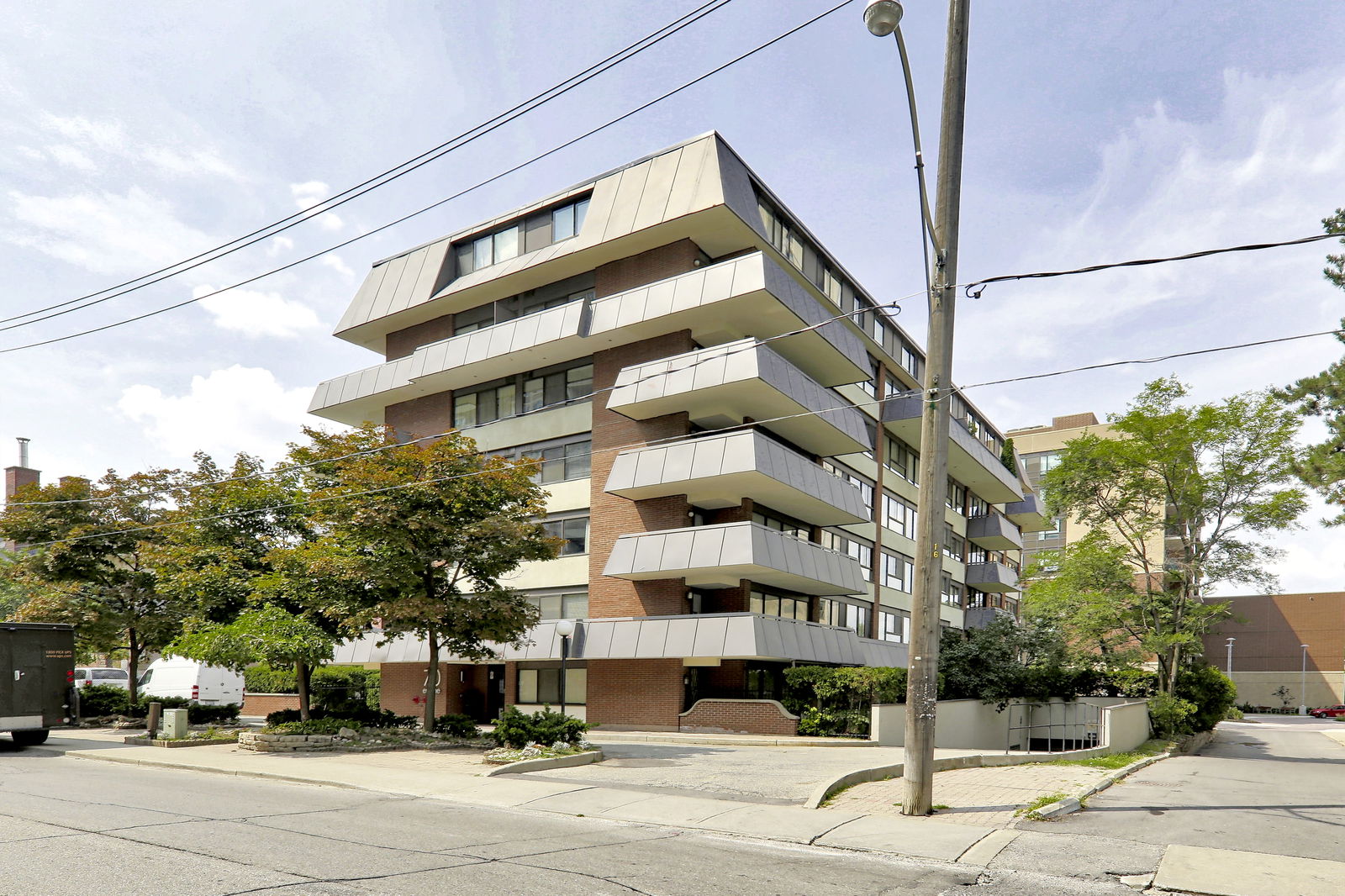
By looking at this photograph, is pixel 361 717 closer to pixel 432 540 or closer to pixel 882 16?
pixel 432 540

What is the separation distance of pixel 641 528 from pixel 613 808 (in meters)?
16.3

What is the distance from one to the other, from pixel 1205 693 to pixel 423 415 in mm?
30728

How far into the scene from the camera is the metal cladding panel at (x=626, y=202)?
29.2 meters

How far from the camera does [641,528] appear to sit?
95.6 feet

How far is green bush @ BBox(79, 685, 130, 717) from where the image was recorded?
31766 mm

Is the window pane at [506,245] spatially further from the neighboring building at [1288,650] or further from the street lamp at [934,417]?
the neighboring building at [1288,650]

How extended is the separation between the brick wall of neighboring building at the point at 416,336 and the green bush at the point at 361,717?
1527 cm

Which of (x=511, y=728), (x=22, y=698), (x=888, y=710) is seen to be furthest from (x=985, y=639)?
(x=22, y=698)

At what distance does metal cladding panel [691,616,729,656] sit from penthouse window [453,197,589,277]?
45.0ft

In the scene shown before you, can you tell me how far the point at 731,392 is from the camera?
2741 cm

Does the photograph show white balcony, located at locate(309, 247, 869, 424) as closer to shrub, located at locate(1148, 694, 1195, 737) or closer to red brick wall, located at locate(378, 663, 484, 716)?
red brick wall, located at locate(378, 663, 484, 716)

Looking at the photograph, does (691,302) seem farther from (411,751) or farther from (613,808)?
(613,808)

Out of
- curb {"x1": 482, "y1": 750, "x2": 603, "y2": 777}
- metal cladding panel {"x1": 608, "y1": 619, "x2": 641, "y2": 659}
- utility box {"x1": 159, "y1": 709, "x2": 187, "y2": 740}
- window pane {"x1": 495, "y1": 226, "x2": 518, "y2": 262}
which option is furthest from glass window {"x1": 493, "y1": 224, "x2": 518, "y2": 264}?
curb {"x1": 482, "y1": 750, "x2": 603, "y2": 777}

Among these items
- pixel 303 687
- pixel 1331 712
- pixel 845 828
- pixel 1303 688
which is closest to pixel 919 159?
pixel 845 828
